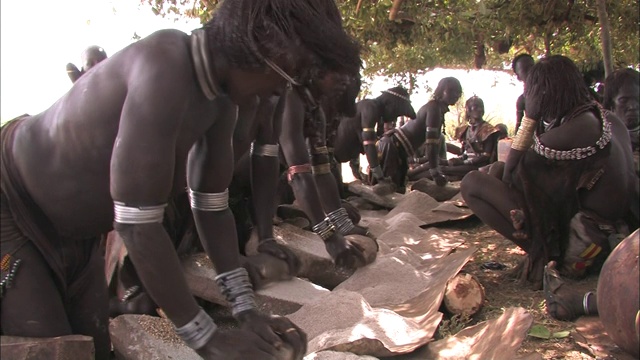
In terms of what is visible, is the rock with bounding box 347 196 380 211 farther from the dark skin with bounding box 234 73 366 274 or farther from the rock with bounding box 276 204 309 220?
the dark skin with bounding box 234 73 366 274

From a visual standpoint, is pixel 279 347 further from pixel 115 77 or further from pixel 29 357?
pixel 115 77

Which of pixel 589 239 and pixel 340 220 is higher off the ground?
pixel 340 220

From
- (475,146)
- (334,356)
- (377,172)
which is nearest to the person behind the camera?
(334,356)

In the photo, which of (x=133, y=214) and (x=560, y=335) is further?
(x=560, y=335)

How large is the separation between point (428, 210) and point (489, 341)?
4.19 m

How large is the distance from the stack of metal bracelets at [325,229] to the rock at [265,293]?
1.20 ft

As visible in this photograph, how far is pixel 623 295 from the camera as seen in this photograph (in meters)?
2.02

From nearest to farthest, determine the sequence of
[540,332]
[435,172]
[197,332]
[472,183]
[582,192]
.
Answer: [197,332]
[540,332]
[582,192]
[472,183]
[435,172]

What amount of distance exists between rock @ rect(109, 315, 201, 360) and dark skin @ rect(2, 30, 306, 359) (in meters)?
0.71

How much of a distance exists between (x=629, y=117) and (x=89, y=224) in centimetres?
449

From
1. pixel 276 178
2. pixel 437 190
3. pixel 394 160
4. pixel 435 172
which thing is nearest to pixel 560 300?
pixel 276 178

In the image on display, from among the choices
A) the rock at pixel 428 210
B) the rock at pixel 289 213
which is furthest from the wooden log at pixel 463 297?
the rock at pixel 428 210

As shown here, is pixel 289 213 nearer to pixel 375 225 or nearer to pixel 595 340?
pixel 375 225

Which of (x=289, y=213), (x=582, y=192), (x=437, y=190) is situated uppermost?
(x=582, y=192)
